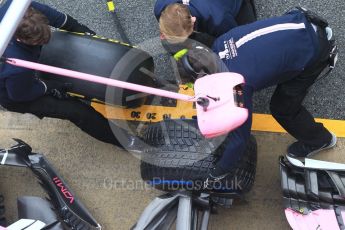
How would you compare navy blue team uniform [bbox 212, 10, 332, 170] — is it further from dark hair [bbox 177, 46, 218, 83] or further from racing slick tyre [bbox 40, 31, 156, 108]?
racing slick tyre [bbox 40, 31, 156, 108]

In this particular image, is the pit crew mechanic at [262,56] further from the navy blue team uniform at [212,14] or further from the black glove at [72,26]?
the black glove at [72,26]

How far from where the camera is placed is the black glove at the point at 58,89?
2832mm

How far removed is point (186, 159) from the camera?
2.50 metres

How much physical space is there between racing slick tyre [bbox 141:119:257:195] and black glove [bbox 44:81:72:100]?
0.65 meters

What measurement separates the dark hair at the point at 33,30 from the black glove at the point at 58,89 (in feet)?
1.16

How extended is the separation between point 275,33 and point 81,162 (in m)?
1.54

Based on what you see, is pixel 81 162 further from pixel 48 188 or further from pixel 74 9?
pixel 74 9

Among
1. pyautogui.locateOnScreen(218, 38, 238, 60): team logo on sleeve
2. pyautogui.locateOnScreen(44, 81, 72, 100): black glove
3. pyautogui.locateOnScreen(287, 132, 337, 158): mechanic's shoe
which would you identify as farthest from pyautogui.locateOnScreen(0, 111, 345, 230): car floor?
pyautogui.locateOnScreen(218, 38, 238, 60): team logo on sleeve

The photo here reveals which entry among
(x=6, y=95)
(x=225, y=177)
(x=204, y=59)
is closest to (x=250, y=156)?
(x=225, y=177)

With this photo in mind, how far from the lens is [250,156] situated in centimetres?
266

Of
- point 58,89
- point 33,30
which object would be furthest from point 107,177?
point 33,30

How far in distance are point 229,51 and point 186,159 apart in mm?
586

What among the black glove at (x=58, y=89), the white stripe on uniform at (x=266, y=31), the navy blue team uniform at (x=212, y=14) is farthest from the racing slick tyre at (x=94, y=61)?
the white stripe on uniform at (x=266, y=31)

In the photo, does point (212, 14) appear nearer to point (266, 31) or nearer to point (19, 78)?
point (266, 31)
